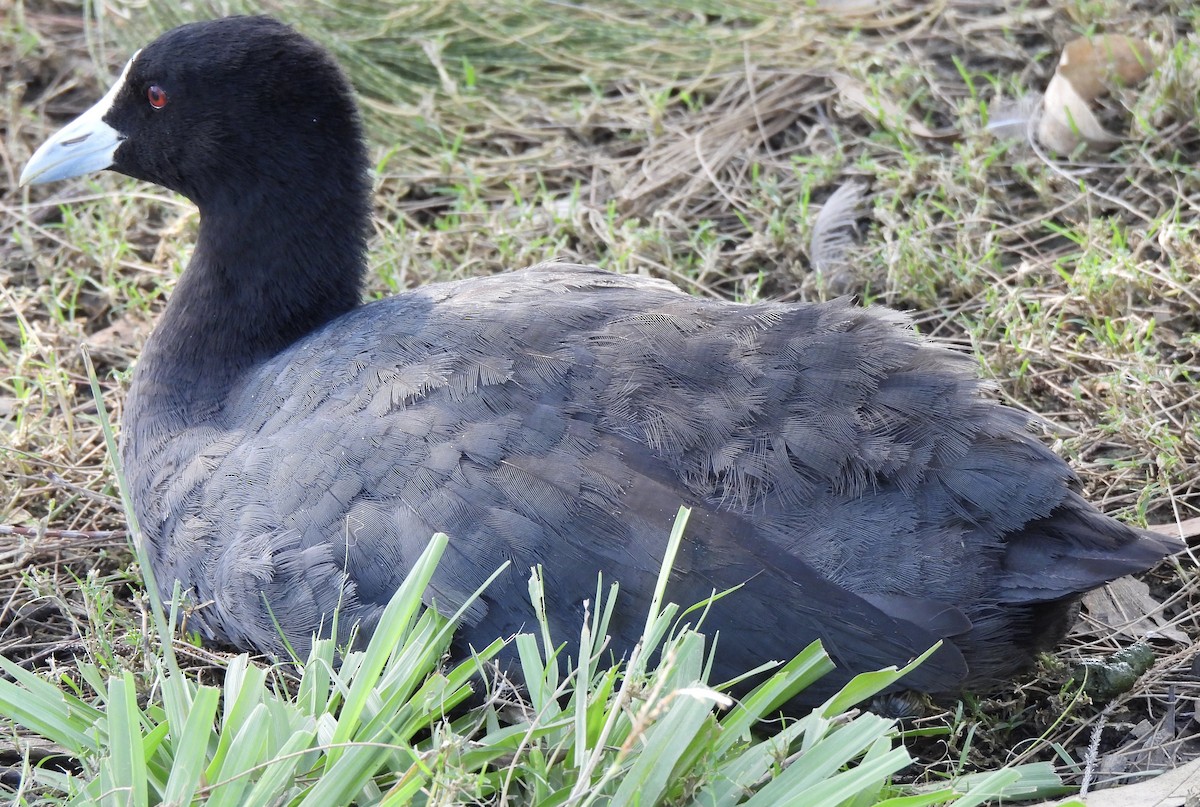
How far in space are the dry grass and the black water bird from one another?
32cm

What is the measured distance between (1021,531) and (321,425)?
1441mm

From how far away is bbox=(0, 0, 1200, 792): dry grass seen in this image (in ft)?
10.5

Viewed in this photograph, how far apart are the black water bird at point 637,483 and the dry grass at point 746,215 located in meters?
0.32

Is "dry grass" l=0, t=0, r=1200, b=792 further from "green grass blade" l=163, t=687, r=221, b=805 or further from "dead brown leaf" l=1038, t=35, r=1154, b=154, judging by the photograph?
"green grass blade" l=163, t=687, r=221, b=805

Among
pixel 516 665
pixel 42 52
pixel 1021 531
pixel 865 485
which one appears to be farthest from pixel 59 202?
pixel 1021 531

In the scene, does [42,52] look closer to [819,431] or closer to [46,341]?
[46,341]

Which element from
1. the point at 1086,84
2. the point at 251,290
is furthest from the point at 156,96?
the point at 1086,84

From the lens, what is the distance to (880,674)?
226 cm

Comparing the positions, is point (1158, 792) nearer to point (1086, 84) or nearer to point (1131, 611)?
point (1131, 611)

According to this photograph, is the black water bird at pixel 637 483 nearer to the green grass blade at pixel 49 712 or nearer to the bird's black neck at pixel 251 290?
the bird's black neck at pixel 251 290

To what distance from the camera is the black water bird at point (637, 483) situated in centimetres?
249

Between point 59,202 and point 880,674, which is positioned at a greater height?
point 59,202

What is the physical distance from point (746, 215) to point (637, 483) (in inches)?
80.5

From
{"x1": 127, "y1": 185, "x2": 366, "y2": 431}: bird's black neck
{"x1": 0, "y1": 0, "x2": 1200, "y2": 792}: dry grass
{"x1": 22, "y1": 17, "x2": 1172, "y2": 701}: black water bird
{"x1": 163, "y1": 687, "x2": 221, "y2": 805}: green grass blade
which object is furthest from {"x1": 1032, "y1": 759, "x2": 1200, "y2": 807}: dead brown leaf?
{"x1": 127, "y1": 185, "x2": 366, "y2": 431}: bird's black neck
